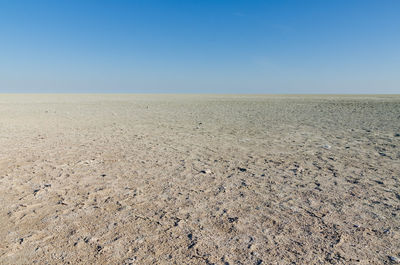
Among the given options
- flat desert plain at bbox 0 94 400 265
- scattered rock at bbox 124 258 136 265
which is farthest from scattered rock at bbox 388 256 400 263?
scattered rock at bbox 124 258 136 265

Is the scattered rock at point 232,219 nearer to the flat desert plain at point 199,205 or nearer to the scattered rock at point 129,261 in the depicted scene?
the flat desert plain at point 199,205

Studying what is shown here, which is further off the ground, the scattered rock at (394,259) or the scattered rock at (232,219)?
the scattered rock at (394,259)

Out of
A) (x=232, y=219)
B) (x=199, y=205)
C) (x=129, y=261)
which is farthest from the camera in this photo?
(x=199, y=205)

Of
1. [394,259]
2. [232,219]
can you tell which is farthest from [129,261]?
[394,259]

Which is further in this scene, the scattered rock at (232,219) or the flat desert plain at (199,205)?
the scattered rock at (232,219)

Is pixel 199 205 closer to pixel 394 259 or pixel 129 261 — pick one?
pixel 129 261

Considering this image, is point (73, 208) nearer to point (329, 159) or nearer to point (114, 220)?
point (114, 220)

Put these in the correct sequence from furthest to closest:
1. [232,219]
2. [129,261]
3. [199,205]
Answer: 1. [199,205]
2. [232,219]
3. [129,261]

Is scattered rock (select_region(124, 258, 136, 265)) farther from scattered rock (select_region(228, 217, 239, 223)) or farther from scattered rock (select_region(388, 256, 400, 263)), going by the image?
scattered rock (select_region(388, 256, 400, 263))

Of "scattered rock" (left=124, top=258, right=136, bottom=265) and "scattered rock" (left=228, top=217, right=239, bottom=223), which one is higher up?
"scattered rock" (left=124, top=258, right=136, bottom=265)

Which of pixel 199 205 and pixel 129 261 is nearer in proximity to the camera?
pixel 129 261

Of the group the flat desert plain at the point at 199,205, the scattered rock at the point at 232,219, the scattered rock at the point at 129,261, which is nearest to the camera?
the scattered rock at the point at 129,261

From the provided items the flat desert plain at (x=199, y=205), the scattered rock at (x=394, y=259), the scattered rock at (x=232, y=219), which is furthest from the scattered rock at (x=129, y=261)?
the scattered rock at (x=394, y=259)

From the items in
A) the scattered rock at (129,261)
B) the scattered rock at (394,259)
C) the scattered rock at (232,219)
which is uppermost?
the scattered rock at (129,261)
